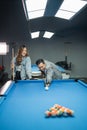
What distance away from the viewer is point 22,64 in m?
5.29

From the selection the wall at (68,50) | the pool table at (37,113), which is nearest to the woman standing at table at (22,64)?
the pool table at (37,113)

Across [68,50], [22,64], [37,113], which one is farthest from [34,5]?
[68,50]

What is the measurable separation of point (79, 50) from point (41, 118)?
32.2 ft

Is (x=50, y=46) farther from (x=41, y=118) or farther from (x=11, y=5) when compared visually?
(x=41, y=118)

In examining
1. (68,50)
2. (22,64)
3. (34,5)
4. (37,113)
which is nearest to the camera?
(37,113)

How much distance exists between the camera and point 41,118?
1.65 metres

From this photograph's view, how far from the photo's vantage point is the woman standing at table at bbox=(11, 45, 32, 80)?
5.09m

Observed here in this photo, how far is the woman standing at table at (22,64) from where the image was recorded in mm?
5088

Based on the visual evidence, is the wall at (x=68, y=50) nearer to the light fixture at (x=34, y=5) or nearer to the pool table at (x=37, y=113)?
the light fixture at (x=34, y=5)

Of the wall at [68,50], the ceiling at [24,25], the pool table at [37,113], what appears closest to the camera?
the pool table at [37,113]

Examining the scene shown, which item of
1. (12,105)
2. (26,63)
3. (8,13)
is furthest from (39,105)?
(8,13)

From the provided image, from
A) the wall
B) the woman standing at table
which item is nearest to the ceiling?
the wall

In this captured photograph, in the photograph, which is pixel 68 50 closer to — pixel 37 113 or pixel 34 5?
pixel 34 5

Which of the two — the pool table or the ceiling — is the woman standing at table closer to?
the pool table
